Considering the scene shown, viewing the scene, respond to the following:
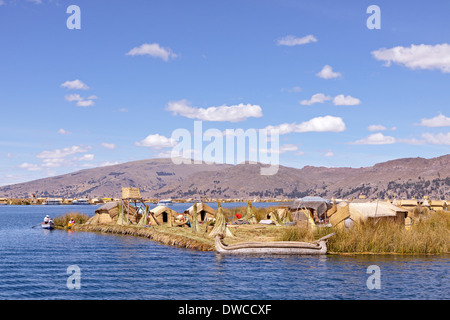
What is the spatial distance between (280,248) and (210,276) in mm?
8189

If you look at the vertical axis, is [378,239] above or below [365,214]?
below

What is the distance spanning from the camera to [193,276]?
83.5 feet

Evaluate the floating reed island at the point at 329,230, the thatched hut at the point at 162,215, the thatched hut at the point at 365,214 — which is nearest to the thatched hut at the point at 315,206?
the floating reed island at the point at 329,230

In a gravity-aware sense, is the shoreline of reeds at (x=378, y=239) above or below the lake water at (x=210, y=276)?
above

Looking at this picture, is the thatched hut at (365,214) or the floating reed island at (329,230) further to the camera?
the thatched hut at (365,214)

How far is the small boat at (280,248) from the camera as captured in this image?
3175cm

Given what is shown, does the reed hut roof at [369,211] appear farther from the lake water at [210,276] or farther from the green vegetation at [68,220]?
the green vegetation at [68,220]

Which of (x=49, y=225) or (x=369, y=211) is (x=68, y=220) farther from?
(x=369, y=211)

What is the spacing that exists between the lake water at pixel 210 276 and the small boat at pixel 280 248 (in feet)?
2.61

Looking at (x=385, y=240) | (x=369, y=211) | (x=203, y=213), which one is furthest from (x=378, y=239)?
(x=203, y=213)

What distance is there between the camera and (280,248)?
32.1m

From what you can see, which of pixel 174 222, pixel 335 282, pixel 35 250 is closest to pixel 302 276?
pixel 335 282
